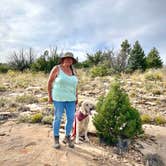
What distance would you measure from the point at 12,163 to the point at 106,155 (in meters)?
1.81

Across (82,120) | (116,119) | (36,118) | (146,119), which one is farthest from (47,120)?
(146,119)

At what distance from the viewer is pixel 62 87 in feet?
16.3

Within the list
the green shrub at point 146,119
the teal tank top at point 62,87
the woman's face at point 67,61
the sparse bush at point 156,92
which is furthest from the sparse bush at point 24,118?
the sparse bush at point 156,92

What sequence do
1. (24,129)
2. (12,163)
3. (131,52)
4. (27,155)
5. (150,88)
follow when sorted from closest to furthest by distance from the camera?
(12,163)
(27,155)
(24,129)
(150,88)
(131,52)

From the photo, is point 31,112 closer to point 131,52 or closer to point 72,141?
point 72,141

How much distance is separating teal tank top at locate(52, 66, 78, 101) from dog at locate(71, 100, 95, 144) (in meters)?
0.54

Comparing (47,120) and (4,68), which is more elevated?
(4,68)

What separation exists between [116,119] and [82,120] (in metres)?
0.76

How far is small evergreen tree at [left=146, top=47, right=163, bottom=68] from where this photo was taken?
1064 inches

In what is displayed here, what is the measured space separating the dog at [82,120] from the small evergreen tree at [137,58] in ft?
63.0

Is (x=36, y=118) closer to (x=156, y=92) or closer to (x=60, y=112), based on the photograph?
(x=60, y=112)

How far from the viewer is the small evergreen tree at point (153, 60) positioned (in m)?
27.0

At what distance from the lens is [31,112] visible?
7973 mm

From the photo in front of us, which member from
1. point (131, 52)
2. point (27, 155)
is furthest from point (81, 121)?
point (131, 52)
